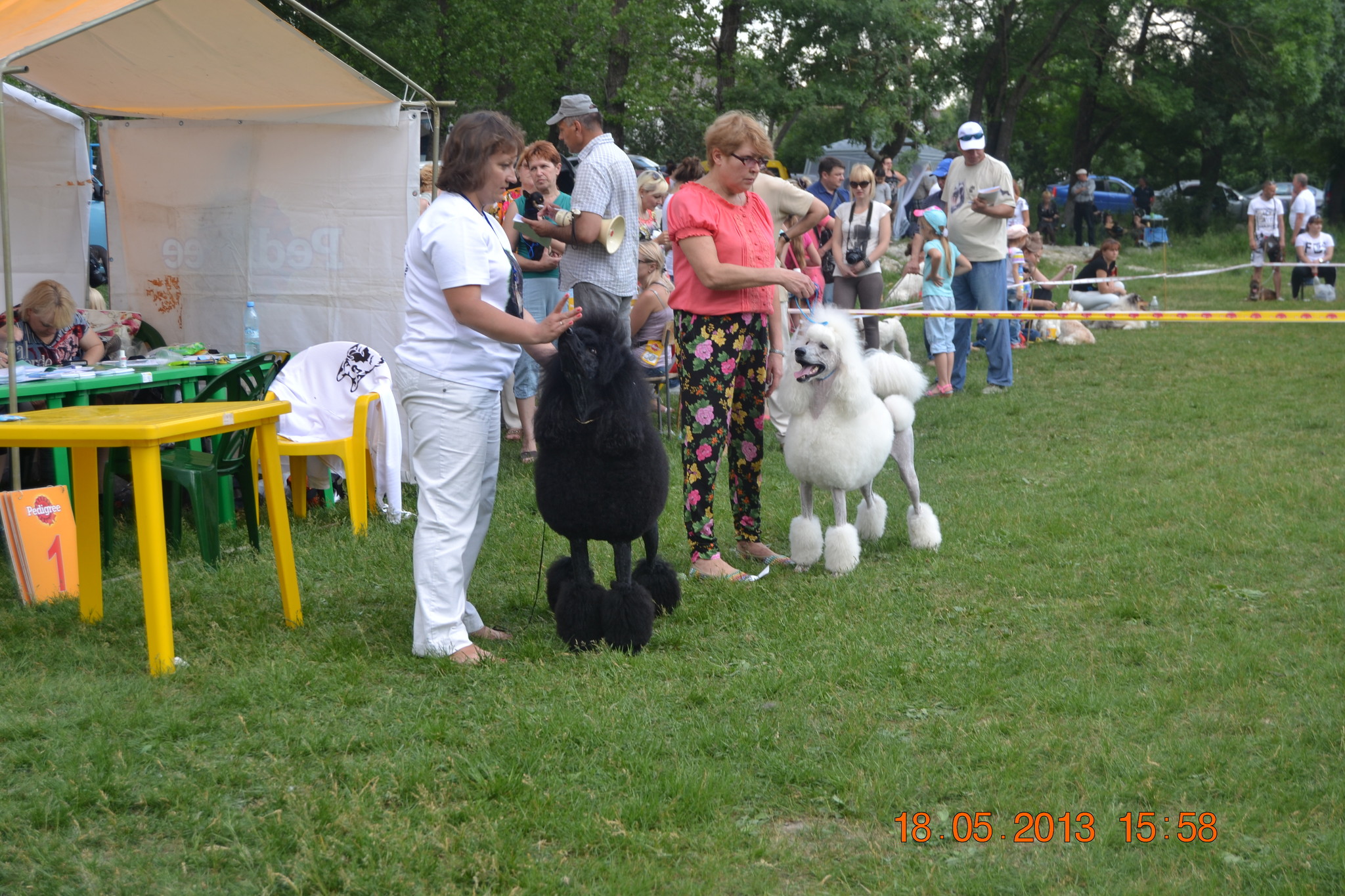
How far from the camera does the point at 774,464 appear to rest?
7934 mm

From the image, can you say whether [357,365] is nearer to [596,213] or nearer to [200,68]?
[596,213]

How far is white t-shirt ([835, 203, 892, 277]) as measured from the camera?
9.82 meters

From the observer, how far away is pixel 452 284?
3766mm

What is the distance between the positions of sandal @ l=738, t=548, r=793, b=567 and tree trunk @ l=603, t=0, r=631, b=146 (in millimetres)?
14814

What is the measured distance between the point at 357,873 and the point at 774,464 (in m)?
5.53

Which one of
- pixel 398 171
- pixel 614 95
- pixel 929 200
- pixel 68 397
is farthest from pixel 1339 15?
pixel 68 397

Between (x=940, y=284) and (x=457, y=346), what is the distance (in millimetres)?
7318

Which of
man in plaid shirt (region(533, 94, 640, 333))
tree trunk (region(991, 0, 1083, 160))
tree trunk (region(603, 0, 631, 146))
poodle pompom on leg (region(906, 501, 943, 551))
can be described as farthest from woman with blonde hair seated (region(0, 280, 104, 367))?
tree trunk (region(991, 0, 1083, 160))

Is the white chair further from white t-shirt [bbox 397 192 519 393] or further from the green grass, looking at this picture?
white t-shirt [bbox 397 192 519 393]

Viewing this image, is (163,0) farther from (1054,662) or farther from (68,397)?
(1054,662)

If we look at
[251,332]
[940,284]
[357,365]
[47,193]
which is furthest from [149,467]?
[940,284]

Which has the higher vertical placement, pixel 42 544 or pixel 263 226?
pixel 263 226
